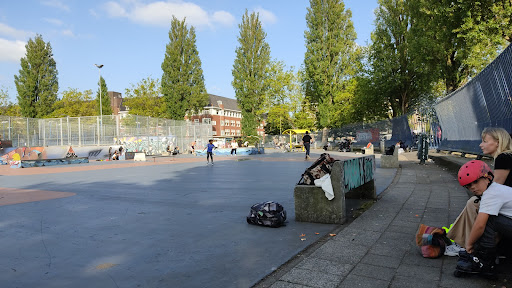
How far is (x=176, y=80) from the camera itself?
59.1m

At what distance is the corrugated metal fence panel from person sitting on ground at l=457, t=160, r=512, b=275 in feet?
19.8

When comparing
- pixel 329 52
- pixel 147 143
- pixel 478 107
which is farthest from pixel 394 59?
pixel 478 107

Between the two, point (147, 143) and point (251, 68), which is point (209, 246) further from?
point (251, 68)

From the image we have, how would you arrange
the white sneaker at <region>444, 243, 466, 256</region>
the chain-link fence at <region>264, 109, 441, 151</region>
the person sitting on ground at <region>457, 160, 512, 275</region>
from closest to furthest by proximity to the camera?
1. the person sitting on ground at <region>457, 160, 512, 275</region>
2. the white sneaker at <region>444, 243, 466, 256</region>
3. the chain-link fence at <region>264, 109, 441, 151</region>

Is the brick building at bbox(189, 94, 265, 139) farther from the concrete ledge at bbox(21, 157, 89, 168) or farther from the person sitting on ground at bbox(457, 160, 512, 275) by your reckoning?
the person sitting on ground at bbox(457, 160, 512, 275)

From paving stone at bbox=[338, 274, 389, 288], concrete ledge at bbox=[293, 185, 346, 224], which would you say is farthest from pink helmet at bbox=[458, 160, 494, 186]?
concrete ledge at bbox=[293, 185, 346, 224]

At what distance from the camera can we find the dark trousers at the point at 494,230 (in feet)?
10.2

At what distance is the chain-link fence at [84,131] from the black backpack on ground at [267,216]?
2954 cm

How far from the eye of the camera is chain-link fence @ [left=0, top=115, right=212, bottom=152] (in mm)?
29078

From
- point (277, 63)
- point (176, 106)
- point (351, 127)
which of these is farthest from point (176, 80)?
point (351, 127)

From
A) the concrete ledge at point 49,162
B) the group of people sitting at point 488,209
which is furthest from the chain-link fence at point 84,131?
the group of people sitting at point 488,209

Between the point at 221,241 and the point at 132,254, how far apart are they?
113 centimetres

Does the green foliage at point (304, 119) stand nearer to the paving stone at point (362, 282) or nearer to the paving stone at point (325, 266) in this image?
the paving stone at point (325, 266)

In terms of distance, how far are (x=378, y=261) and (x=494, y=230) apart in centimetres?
115
